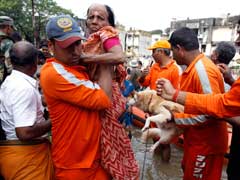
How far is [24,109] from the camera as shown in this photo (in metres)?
2.25

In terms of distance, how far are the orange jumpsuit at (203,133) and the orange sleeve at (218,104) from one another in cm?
57

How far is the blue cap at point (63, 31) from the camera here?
2.03m

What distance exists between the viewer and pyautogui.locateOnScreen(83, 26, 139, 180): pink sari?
215cm

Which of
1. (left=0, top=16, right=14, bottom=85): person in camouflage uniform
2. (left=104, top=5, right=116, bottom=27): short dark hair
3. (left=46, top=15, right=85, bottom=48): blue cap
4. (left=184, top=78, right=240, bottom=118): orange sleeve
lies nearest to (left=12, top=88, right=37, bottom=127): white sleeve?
(left=46, top=15, right=85, bottom=48): blue cap

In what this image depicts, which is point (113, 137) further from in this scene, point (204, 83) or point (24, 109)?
point (204, 83)

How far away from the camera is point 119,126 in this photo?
7.37 ft

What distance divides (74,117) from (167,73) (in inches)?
144

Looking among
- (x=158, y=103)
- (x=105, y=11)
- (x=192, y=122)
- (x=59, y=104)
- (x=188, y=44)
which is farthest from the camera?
(x=158, y=103)

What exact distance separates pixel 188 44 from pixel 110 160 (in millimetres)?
1663

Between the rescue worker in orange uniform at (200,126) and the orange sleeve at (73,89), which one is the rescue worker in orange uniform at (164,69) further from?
the orange sleeve at (73,89)

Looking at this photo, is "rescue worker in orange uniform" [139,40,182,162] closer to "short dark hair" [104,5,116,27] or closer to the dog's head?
the dog's head

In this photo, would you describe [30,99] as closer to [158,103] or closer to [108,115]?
[108,115]

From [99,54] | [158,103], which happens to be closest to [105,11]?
[99,54]

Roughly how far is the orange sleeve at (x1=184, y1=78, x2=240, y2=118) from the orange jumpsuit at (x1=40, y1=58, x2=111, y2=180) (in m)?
0.72
